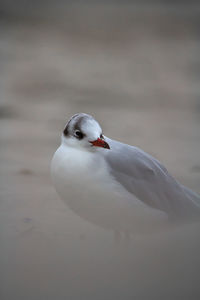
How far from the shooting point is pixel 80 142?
1.37m

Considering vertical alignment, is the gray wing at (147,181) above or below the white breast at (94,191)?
above

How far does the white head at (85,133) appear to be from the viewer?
1.35 m

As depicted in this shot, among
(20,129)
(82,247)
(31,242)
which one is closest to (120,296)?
(82,247)

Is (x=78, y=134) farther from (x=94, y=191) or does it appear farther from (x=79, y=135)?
(x=94, y=191)

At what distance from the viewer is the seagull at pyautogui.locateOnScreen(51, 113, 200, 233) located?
1.37 metres

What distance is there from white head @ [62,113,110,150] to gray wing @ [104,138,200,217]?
0.06 meters

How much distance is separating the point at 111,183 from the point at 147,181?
114mm

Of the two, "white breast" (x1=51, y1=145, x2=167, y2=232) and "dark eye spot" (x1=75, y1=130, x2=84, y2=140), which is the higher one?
"dark eye spot" (x1=75, y1=130, x2=84, y2=140)

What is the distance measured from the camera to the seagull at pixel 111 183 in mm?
1369

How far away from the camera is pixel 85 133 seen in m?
1.35

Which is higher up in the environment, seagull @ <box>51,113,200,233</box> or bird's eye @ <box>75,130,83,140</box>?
bird's eye @ <box>75,130,83,140</box>

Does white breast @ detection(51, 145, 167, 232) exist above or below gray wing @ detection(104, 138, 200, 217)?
below

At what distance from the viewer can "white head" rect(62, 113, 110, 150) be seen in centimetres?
135

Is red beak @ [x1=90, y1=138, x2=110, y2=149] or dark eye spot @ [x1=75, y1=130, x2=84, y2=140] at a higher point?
dark eye spot @ [x1=75, y1=130, x2=84, y2=140]
